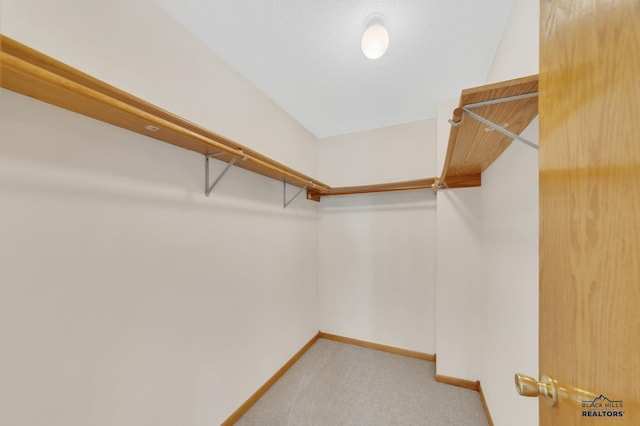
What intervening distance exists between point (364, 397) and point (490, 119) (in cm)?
208

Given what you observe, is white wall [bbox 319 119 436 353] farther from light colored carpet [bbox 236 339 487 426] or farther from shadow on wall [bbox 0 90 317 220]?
shadow on wall [bbox 0 90 317 220]

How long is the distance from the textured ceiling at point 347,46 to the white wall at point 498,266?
0.68 feet

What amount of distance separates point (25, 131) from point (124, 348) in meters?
0.93

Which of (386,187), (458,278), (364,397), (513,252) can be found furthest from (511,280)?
(364,397)

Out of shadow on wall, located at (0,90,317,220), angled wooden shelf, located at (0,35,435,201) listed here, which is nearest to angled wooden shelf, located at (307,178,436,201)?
angled wooden shelf, located at (0,35,435,201)

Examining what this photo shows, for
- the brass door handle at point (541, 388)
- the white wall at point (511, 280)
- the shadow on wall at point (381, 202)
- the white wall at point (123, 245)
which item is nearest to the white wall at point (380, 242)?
the shadow on wall at point (381, 202)

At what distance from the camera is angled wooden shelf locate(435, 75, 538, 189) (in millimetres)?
751

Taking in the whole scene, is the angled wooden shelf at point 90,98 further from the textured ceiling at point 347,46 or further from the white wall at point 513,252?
the white wall at point 513,252

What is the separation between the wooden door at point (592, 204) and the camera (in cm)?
33

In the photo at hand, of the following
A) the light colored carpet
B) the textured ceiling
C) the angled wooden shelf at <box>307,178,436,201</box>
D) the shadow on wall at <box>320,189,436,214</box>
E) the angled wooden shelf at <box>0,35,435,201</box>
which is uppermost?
the textured ceiling

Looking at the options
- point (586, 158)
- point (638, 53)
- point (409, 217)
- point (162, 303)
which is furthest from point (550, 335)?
point (409, 217)

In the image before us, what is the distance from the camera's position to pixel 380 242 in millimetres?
2564

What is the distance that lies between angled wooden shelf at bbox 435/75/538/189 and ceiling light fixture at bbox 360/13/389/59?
651mm

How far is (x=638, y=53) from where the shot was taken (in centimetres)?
31
